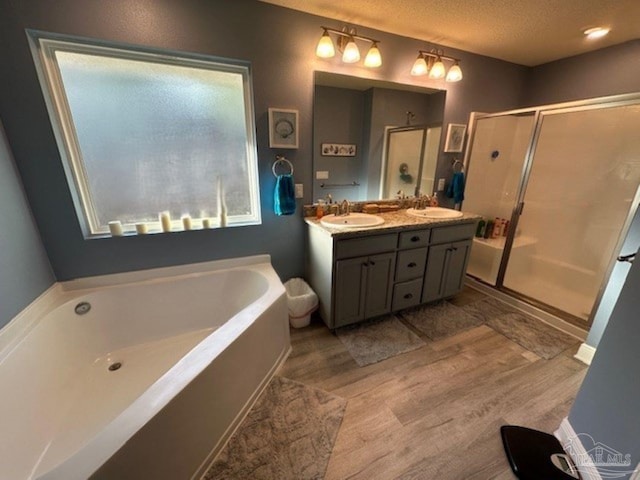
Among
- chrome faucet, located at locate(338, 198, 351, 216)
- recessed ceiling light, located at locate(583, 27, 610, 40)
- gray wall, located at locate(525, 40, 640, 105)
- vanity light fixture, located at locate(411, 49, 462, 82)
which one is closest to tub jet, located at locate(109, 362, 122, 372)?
chrome faucet, located at locate(338, 198, 351, 216)

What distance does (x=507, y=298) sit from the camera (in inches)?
98.7

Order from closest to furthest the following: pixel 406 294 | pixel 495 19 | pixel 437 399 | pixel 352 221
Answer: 1. pixel 437 399
2. pixel 495 19
3. pixel 352 221
4. pixel 406 294

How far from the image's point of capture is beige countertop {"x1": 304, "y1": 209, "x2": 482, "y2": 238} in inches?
Result: 70.3

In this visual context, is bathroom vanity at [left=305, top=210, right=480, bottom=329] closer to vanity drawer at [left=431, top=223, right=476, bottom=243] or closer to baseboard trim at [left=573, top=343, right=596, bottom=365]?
vanity drawer at [left=431, top=223, right=476, bottom=243]

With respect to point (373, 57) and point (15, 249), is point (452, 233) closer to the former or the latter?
point (373, 57)

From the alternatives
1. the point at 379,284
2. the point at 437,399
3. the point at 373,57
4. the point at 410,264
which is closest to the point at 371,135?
the point at 373,57

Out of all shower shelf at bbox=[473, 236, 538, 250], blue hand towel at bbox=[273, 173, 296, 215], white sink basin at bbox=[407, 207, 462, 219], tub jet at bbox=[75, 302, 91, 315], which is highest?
blue hand towel at bbox=[273, 173, 296, 215]

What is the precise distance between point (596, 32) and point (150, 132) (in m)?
3.43

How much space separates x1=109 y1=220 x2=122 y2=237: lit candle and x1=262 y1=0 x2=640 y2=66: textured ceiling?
1773 millimetres

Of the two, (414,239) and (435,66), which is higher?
(435,66)

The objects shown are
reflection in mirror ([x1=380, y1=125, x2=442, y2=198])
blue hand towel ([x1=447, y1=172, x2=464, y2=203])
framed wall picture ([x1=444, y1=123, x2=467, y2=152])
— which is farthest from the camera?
blue hand towel ([x1=447, y1=172, x2=464, y2=203])

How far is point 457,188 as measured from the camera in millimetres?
2684

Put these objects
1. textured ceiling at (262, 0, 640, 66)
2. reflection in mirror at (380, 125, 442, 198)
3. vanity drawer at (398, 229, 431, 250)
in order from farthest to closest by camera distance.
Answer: reflection in mirror at (380, 125, 442, 198) < vanity drawer at (398, 229, 431, 250) < textured ceiling at (262, 0, 640, 66)

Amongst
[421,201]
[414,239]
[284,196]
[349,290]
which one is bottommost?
[349,290]
